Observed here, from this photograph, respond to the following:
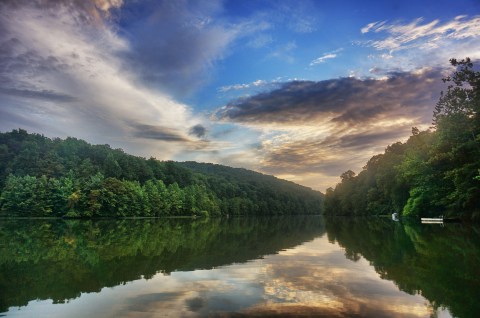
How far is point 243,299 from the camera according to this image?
8.70 meters

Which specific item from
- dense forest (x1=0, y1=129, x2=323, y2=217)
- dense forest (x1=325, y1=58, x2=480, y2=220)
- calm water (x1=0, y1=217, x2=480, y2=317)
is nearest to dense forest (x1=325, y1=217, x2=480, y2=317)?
calm water (x1=0, y1=217, x2=480, y2=317)

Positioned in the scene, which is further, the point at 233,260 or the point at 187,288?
the point at 233,260

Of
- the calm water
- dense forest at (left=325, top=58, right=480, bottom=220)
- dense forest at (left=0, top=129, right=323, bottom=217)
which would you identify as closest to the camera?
the calm water

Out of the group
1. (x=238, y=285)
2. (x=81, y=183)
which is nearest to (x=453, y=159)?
(x=238, y=285)

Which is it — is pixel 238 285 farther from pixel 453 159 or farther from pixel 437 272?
pixel 453 159

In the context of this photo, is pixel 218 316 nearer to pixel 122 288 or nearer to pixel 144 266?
pixel 122 288

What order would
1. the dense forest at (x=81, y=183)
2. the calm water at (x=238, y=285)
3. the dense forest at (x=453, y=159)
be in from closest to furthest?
1. the calm water at (x=238, y=285)
2. the dense forest at (x=453, y=159)
3. the dense forest at (x=81, y=183)

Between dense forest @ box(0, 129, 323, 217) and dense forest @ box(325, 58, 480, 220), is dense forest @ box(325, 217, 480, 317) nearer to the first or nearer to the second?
dense forest @ box(325, 58, 480, 220)

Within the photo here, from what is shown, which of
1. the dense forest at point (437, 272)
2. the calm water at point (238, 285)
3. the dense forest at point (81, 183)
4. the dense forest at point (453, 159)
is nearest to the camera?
the calm water at point (238, 285)

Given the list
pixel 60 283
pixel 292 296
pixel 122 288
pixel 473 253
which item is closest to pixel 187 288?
pixel 122 288

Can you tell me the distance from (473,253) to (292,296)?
10.6 m

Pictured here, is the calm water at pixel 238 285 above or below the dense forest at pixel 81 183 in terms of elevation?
below

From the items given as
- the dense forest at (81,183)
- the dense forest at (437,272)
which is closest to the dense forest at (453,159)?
the dense forest at (437,272)

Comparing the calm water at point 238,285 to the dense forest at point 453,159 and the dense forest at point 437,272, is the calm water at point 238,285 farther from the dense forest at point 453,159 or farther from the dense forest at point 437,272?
the dense forest at point 453,159
